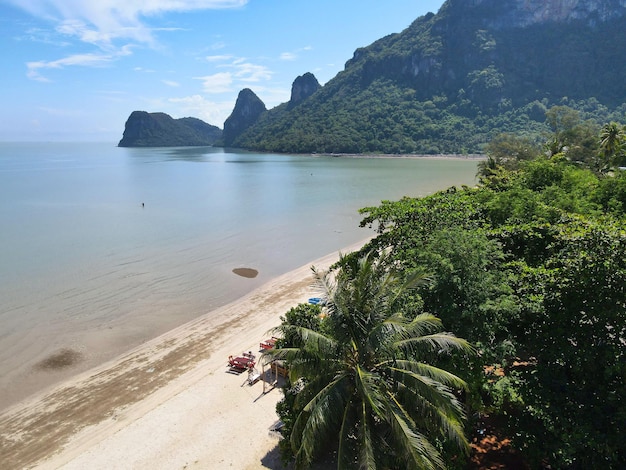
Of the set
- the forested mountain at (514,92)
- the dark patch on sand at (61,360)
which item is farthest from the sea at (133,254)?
the forested mountain at (514,92)

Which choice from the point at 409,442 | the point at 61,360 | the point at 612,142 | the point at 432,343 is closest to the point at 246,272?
the point at 61,360

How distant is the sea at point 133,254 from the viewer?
20.3 meters

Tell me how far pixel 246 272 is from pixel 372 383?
23.2 m

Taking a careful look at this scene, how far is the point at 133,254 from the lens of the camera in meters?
33.7

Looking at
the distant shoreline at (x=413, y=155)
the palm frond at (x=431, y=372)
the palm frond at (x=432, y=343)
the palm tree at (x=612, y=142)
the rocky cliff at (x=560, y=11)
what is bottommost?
the distant shoreline at (x=413, y=155)

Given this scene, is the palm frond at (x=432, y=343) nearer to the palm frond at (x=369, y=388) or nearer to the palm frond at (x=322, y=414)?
the palm frond at (x=369, y=388)

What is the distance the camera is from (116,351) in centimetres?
1916

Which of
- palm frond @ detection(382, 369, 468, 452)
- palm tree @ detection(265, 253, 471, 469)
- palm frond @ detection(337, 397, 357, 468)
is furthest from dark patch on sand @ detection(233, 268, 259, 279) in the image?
palm frond @ detection(382, 369, 468, 452)

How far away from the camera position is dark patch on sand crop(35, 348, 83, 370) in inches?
709

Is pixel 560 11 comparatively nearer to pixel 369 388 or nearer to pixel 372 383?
pixel 372 383

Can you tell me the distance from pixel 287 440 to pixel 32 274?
2745 centimetres

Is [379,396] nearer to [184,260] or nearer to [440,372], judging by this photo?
[440,372]

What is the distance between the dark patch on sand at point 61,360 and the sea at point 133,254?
9cm

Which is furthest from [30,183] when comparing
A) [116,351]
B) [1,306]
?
[116,351]
